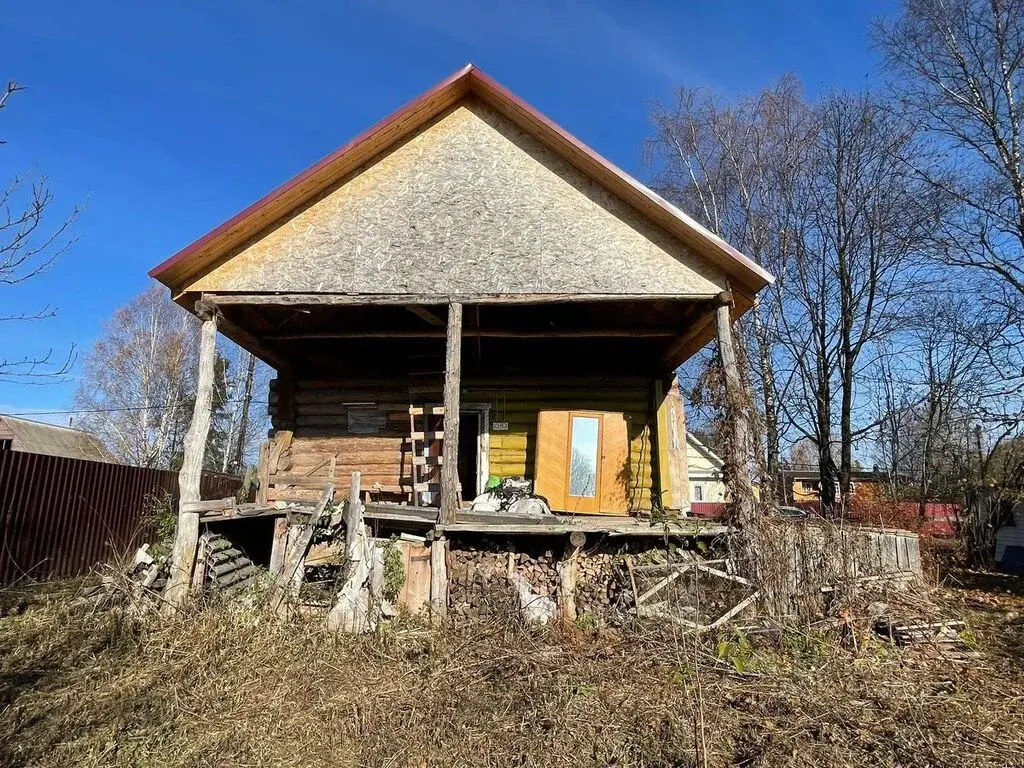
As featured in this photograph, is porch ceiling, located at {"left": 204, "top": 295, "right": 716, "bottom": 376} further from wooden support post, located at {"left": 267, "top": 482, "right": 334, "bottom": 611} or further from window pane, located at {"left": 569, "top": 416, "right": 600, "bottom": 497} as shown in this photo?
wooden support post, located at {"left": 267, "top": 482, "right": 334, "bottom": 611}

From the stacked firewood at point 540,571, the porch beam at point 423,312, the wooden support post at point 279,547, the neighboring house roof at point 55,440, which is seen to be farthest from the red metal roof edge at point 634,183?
the neighboring house roof at point 55,440

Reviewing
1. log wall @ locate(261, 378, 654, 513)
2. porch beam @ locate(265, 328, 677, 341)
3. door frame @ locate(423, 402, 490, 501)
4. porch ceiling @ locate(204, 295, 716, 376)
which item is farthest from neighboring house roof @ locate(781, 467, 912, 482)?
porch beam @ locate(265, 328, 677, 341)

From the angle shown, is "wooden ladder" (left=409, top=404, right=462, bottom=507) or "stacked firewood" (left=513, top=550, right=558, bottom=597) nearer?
"stacked firewood" (left=513, top=550, right=558, bottom=597)

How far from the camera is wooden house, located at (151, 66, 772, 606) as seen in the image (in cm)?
853

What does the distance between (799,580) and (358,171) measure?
27.4ft

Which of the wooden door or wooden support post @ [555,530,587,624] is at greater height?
the wooden door

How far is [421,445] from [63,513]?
20.6 feet

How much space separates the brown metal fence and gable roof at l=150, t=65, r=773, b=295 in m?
4.28

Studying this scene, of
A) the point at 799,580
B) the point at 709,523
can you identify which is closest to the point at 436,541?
the point at 709,523

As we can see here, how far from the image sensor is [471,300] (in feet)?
27.8

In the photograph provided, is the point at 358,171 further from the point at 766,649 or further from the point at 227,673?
the point at 766,649

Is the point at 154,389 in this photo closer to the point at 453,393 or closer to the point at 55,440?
the point at 55,440

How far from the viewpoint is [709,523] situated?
8094 mm

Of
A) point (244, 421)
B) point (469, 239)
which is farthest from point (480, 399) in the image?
point (244, 421)
